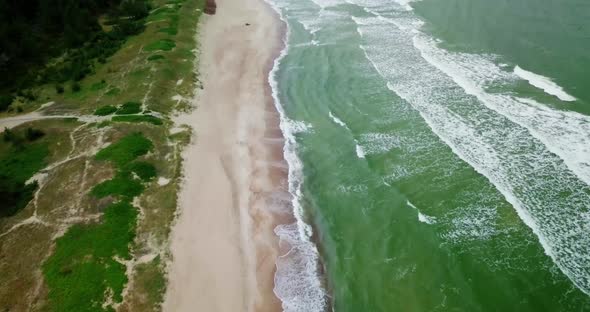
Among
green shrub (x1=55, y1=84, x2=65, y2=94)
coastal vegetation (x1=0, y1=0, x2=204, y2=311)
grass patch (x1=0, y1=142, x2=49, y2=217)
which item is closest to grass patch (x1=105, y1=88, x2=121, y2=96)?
coastal vegetation (x1=0, y1=0, x2=204, y2=311)

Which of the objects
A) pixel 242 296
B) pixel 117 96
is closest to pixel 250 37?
pixel 117 96

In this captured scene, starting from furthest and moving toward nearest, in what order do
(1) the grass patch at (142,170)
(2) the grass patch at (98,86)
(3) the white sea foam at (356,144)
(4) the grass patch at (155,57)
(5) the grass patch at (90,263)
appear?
1. (4) the grass patch at (155,57)
2. (2) the grass patch at (98,86)
3. (3) the white sea foam at (356,144)
4. (1) the grass patch at (142,170)
5. (5) the grass patch at (90,263)

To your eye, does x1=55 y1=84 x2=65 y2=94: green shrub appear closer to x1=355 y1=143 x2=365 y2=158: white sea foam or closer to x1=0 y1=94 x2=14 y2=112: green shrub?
x1=0 y1=94 x2=14 y2=112: green shrub

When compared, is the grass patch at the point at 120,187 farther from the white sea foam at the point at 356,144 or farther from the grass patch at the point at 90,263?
the white sea foam at the point at 356,144

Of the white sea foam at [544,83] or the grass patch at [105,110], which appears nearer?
the white sea foam at [544,83]

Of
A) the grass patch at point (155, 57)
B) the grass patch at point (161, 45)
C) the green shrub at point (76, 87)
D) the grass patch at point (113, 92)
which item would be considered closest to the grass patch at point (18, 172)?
the grass patch at point (113, 92)

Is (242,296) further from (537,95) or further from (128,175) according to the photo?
(537,95)
